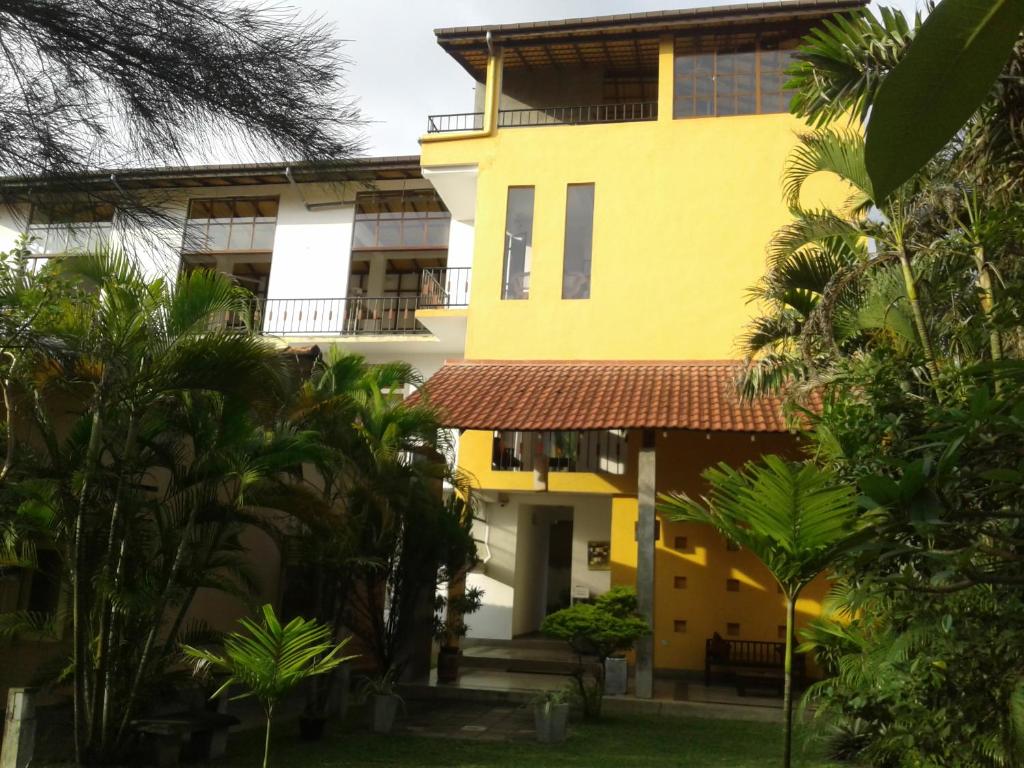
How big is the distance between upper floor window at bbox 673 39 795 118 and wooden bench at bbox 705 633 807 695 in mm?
8364

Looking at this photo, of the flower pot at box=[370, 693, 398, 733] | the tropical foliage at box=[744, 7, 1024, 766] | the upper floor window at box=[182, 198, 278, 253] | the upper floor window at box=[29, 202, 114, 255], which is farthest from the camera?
the upper floor window at box=[182, 198, 278, 253]

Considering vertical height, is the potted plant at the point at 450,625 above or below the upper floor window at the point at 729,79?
below

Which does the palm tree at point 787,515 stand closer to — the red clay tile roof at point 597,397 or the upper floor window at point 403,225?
the red clay tile roof at point 597,397

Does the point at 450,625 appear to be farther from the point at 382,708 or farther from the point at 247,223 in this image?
the point at 247,223

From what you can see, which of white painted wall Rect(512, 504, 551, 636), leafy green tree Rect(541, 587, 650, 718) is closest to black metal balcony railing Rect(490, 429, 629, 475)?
white painted wall Rect(512, 504, 551, 636)

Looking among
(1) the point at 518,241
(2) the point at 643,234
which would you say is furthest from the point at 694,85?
(1) the point at 518,241

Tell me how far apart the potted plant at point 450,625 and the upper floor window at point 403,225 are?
323 inches

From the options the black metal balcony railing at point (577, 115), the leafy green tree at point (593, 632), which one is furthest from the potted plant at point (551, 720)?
the black metal balcony railing at point (577, 115)

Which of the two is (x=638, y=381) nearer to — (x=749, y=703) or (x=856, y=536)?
(x=749, y=703)

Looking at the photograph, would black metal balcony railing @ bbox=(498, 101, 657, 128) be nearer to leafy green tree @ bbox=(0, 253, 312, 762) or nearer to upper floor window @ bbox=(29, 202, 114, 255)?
leafy green tree @ bbox=(0, 253, 312, 762)

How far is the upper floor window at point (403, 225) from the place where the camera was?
18.0m

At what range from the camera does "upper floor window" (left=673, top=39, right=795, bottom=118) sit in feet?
47.9

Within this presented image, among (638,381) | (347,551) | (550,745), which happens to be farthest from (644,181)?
(550,745)

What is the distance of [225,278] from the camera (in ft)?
22.6
